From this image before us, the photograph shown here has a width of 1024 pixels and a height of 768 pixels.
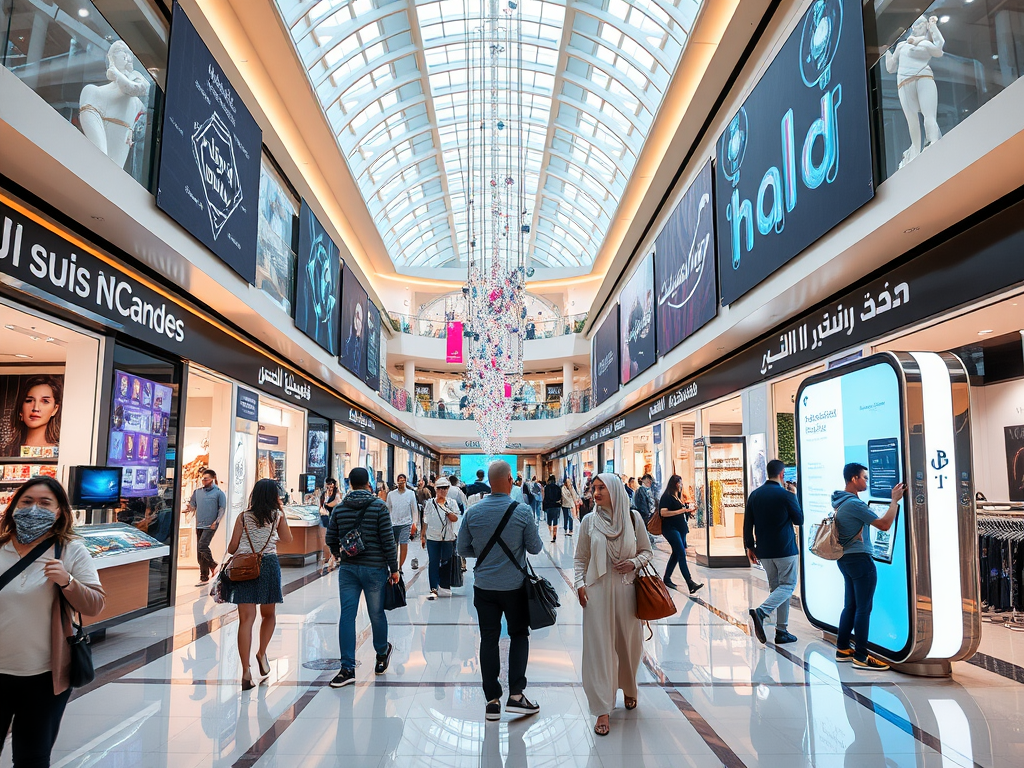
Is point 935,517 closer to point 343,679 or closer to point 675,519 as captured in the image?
point 675,519

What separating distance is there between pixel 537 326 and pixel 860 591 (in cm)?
2662

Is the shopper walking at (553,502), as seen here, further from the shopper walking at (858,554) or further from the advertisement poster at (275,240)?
the shopper walking at (858,554)

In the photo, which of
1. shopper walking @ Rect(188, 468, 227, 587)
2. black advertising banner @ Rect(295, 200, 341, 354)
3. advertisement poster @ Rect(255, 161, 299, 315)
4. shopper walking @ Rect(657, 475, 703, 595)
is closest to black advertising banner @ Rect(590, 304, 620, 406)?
black advertising banner @ Rect(295, 200, 341, 354)

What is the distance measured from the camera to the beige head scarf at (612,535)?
Result: 3.86m

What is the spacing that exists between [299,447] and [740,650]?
9.91 metres

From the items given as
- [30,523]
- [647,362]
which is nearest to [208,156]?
[30,523]

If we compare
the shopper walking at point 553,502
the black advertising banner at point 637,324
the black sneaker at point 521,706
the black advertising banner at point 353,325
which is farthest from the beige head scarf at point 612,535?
the shopper walking at point 553,502

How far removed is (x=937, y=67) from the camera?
5012 mm

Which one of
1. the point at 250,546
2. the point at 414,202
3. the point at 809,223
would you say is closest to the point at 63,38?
the point at 250,546

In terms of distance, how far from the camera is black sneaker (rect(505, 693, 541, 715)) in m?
4.03

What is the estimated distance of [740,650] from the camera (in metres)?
5.62

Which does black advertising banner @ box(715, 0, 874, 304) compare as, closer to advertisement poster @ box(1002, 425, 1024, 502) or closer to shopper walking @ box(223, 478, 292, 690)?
advertisement poster @ box(1002, 425, 1024, 502)

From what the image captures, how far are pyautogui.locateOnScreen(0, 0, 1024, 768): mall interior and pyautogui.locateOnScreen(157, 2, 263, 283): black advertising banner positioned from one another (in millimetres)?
53

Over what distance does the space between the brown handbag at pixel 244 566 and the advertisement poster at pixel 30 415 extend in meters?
5.07
